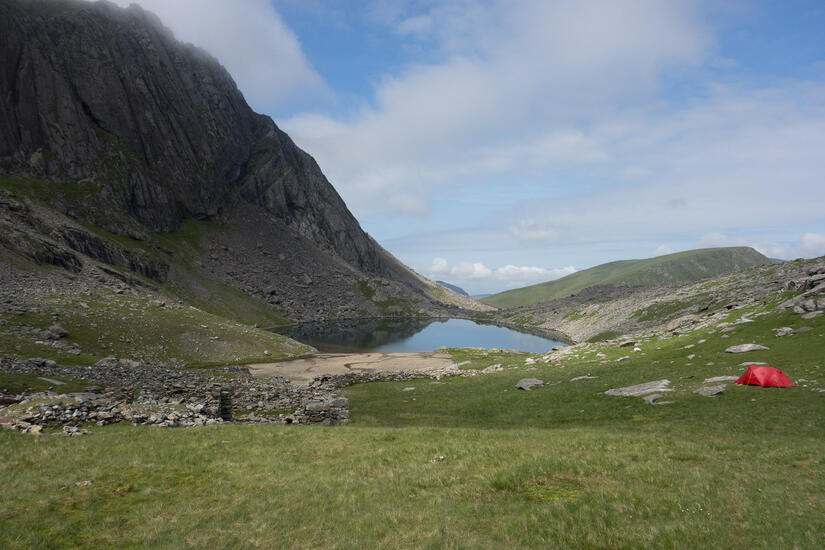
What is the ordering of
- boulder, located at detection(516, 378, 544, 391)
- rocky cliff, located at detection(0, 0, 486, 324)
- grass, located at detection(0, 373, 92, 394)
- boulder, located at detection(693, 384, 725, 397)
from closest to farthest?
boulder, located at detection(693, 384, 725, 397) < grass, located at detection(0, 373, 92, 394) < boulder, located at detection(516, 378, 544, 391) < rocky cliff, located at detection(0, 0, 486, 324)

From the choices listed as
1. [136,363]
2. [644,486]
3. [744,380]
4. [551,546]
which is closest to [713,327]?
[744,380]

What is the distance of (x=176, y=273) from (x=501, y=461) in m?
164

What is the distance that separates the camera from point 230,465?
1794 cm

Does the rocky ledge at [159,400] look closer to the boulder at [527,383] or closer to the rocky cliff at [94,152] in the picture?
the boulder at [527,383]

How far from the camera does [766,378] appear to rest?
2927 centimetres

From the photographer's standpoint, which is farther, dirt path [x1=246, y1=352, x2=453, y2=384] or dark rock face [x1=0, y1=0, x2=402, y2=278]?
dark rock face [x1=0, y1=0, x2=402, y2=278]

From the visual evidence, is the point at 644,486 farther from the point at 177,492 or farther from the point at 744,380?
the point at 744,380

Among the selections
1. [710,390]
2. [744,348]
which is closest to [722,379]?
[710,390]

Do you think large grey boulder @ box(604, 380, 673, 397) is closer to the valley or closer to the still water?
the valley

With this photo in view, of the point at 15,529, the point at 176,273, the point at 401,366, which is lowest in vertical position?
the point at 401,366

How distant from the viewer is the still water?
126062 mm

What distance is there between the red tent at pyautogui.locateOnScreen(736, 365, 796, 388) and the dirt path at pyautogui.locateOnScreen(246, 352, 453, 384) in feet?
168

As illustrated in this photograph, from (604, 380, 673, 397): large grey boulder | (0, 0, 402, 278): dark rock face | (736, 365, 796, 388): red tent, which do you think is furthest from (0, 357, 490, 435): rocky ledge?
(0, 0, 402, 278): dark rock face

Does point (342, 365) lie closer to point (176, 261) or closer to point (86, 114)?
point (176, 261)
